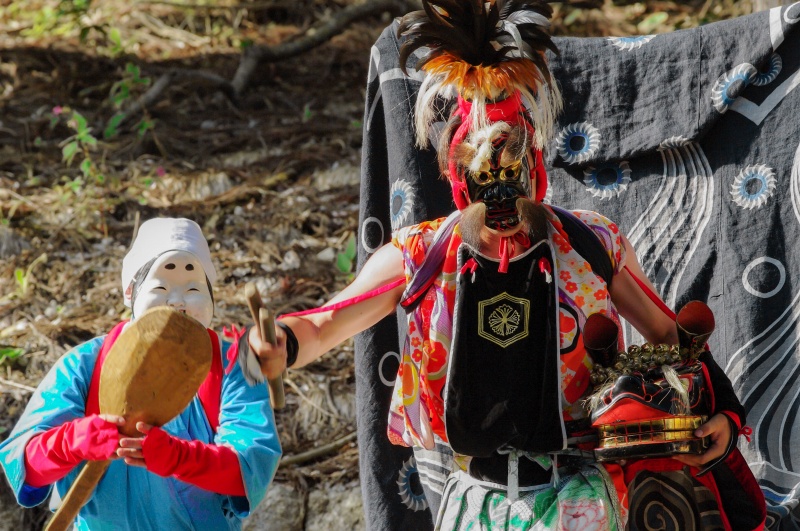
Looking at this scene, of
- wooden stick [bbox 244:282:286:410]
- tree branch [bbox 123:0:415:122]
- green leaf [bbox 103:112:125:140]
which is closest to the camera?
wooden stick [bbox 244:282:286:410]

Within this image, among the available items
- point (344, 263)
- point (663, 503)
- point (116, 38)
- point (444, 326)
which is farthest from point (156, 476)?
point (116, 38)

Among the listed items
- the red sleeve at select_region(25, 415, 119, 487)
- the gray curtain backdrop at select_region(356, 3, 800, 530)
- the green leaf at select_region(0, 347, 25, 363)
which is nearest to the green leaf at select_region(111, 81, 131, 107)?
the green leaf at select_region(0, 347, 25, 363)

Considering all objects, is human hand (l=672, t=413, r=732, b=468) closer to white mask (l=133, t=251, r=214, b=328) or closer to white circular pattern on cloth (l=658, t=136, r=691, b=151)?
white circular pattern on cloth (l=658, t=136, r=691, b=151)

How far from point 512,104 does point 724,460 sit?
0.87 meters

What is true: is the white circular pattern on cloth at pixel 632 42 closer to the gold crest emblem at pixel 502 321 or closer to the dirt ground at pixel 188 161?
the gold crest emblem at pixel 502 321

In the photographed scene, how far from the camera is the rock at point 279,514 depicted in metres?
3.66

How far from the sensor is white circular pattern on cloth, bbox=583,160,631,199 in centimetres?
297

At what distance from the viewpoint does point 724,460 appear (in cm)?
230

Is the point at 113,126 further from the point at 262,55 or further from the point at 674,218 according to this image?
the point at 674,218

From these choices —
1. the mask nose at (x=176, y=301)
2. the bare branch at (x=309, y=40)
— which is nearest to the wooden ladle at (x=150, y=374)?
the mask nose at (x=176, y=301)

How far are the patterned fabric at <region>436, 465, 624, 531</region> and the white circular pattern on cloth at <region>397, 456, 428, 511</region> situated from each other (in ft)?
2.18

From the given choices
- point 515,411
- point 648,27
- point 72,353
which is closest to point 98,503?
point 72,353

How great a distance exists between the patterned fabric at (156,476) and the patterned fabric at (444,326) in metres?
0.32

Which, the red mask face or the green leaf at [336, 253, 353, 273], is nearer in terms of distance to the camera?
the red mask face
